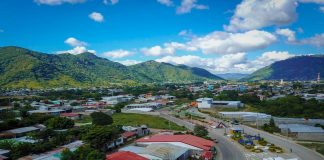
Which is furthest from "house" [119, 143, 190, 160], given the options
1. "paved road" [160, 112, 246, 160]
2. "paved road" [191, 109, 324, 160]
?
"paved road" [191, 109, 324, 160]

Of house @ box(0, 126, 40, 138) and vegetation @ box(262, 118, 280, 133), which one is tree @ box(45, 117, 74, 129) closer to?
house @ box(0, 126, 40, 138)

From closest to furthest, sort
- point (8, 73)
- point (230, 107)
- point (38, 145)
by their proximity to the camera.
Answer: point (38, 145) < point (230, 107) < point (8, 73)

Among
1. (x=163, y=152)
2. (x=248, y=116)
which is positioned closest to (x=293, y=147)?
(x=163, y=152)

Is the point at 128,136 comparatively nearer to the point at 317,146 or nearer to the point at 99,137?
the point at 99,137

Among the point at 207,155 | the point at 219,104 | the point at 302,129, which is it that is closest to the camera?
the point at 207,155

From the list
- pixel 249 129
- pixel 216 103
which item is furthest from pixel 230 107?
pixel 249 129

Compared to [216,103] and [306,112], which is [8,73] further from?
[306,112]
